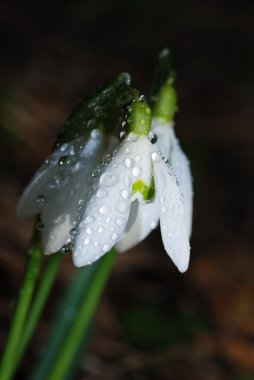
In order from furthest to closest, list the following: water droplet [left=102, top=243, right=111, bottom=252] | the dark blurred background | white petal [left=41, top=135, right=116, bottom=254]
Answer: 1. the dark blurred background
2. white petal [left=41, top=135, right=116, bottom=254]
3. water droplet [left=102, top=243, right=111, bottom=252]

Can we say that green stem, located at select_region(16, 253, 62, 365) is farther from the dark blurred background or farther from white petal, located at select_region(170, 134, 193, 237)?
the dark blurred background

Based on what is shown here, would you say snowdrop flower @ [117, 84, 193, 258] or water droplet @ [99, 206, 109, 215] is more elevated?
snowdrop flower @ [117, 84, 193, 258]

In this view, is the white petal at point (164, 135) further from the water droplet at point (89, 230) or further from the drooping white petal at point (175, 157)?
the water droplet at point (89, 230)

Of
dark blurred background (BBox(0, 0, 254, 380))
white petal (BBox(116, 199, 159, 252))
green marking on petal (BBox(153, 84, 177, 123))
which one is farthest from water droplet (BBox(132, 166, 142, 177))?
dark blurred background (BBox(0, 0, 254, 380))

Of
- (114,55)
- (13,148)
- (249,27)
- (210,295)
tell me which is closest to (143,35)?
(114,55)

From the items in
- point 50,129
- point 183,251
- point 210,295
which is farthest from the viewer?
point 50,129

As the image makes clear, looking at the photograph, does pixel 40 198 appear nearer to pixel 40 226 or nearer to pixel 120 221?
pixel 40 226

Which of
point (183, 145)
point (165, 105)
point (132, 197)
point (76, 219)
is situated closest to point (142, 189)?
point (132, 197)

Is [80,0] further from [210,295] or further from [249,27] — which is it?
[210,295]
